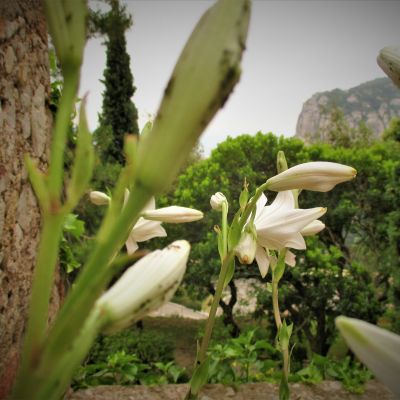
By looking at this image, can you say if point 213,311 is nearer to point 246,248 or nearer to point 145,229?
point 246,248

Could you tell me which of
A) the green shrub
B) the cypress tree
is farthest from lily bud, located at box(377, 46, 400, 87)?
the cypress tree

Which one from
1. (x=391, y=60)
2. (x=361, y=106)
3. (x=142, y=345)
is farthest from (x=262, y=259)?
(x=361, y=106)

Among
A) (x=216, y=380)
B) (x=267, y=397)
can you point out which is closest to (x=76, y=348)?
A: (x=267, y=397)

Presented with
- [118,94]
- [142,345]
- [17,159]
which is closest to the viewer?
[17,159]

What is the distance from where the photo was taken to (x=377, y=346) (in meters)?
0.25

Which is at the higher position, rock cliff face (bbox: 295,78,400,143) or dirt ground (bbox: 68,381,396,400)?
rock cliff face (bbox: 295,78,400,143)

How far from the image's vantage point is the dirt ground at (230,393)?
2.08 metres

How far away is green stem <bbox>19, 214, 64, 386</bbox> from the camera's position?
0.22 metres

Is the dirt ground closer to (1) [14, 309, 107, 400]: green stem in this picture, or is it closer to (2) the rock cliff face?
(1) [14, 309, 107, 400]: green stem

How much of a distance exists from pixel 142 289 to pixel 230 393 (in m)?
2.30

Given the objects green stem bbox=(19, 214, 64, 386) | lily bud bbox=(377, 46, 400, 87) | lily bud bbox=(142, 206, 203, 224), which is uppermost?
lily bud bbox=(377, 46, 400, 87)

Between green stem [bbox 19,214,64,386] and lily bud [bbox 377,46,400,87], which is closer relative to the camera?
green stem [bbox 19,214,64,386]

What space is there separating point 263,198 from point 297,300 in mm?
7065

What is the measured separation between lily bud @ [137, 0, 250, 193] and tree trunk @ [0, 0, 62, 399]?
1334 millimetres
